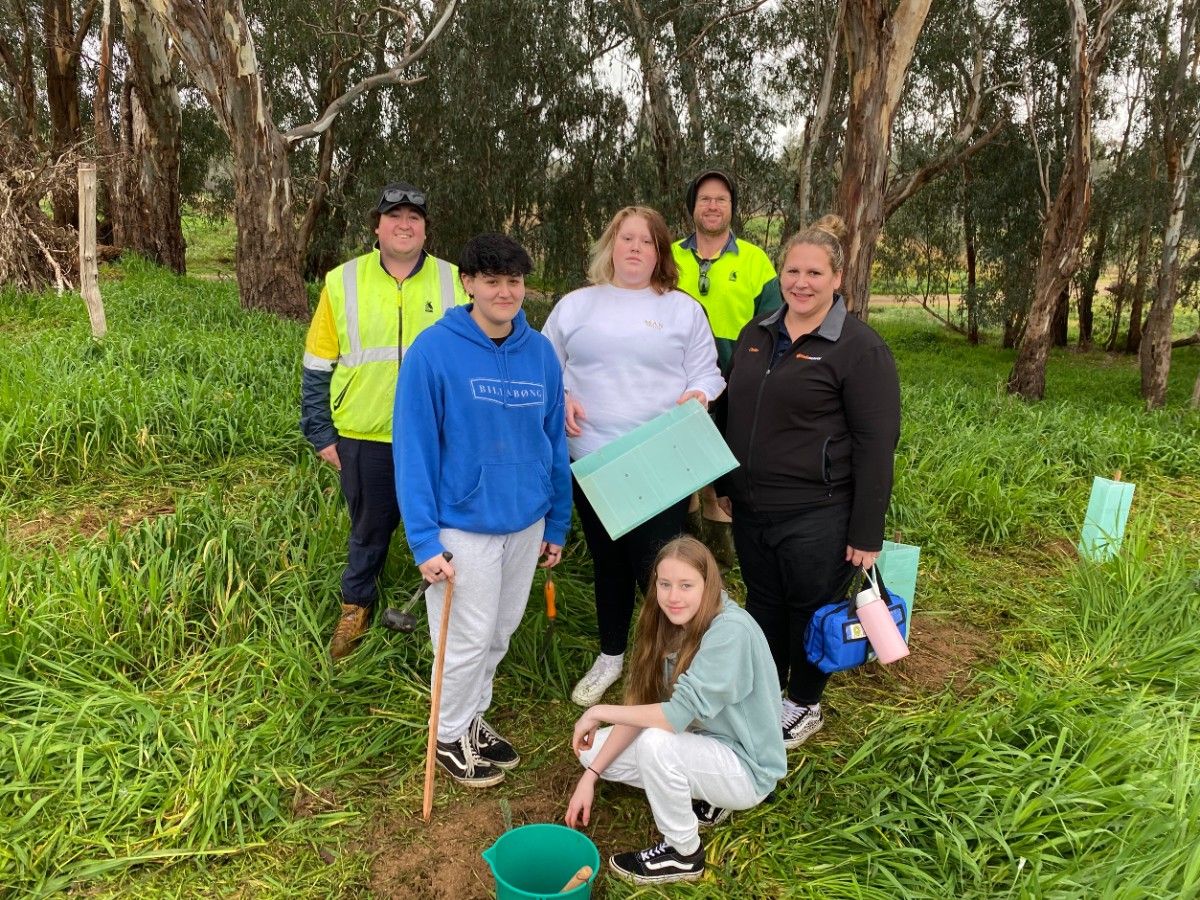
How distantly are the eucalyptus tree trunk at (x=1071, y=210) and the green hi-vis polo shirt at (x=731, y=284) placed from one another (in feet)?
28.2

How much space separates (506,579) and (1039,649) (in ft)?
8.26

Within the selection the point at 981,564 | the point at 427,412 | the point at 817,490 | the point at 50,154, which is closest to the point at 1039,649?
the point at 981,564

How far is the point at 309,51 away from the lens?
547 inches

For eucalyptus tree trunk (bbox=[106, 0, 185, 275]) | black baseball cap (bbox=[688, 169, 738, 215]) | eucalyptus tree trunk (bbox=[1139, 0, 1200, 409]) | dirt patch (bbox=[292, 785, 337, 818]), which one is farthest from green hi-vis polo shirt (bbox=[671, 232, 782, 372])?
eucalyptus tree trunk (bbox=[106, 0, 185, 275])

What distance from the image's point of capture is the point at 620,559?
116 inches

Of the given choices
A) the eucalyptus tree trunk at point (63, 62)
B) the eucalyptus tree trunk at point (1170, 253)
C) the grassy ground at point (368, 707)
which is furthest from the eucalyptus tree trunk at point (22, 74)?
the eucalyptus tree trunk at point (1170, 253)

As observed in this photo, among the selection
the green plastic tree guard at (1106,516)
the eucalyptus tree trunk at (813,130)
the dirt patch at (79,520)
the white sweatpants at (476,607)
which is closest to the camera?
the white sweatpants at (476,607)

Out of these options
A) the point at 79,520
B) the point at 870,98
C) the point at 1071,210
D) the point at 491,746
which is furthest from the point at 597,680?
the point at 1071,210

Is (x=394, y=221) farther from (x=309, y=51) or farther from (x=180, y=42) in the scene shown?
(x=309, y=51)

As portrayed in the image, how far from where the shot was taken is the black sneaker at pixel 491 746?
2.77 m

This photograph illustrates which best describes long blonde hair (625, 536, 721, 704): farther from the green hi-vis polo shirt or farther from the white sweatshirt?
the green hi-vis polo shirt

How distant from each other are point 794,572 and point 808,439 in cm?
45

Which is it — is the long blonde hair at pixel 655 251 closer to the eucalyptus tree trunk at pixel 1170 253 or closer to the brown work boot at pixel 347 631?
the brown work boot at pixel 347 631

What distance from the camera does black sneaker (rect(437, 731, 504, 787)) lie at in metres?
2.67
